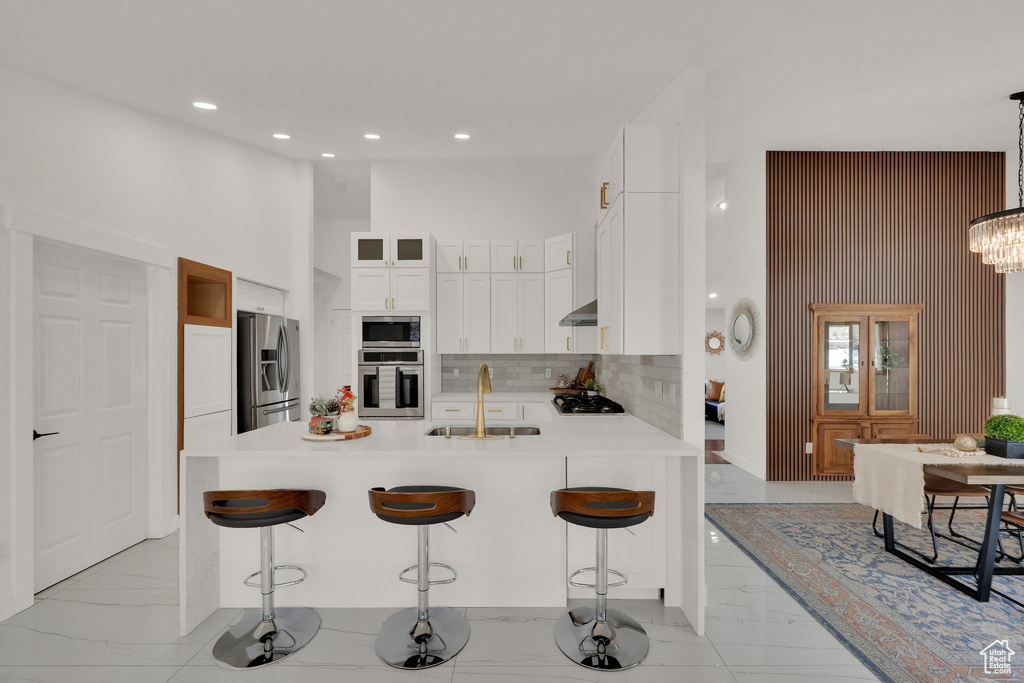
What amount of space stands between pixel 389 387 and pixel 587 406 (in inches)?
76.1

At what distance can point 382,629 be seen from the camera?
2.46 metres

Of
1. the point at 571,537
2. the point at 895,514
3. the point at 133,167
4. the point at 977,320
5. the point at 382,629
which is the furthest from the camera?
the point at 977,320

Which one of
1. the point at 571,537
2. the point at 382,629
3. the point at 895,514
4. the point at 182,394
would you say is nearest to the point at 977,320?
the point at 895,514

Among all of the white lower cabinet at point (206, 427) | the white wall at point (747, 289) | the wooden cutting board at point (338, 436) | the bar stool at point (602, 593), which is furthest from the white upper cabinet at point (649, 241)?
the white lower cabinet at point (206, 427)

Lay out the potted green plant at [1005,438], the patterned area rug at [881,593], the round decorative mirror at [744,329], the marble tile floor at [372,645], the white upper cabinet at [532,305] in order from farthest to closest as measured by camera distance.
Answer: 1. the round decorative mirror at [744,329]
2. the white upper cabinet at [532,305]
3. the potted green plant at [1005,438]
4. the patterned area rug at [881,593]
5. the marble tile floor at [372,645]

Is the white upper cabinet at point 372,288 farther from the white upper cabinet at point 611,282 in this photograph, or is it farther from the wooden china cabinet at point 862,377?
the wooden china cabinet at point 862,377

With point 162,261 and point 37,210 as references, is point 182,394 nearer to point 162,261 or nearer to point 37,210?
point 162,261

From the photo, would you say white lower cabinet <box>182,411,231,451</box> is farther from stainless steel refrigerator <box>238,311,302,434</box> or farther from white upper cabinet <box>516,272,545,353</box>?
white upper cabinet <box>516,272,545,353</box>

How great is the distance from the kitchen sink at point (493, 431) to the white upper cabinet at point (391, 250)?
2169mm

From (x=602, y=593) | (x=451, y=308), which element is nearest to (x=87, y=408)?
(x=451, y=308)

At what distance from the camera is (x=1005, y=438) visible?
307cm

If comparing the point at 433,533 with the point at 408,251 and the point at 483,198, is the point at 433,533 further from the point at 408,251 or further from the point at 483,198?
A: the point at 483,198

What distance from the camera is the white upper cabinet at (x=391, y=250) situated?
4.79 metres

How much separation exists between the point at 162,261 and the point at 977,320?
757 cm
